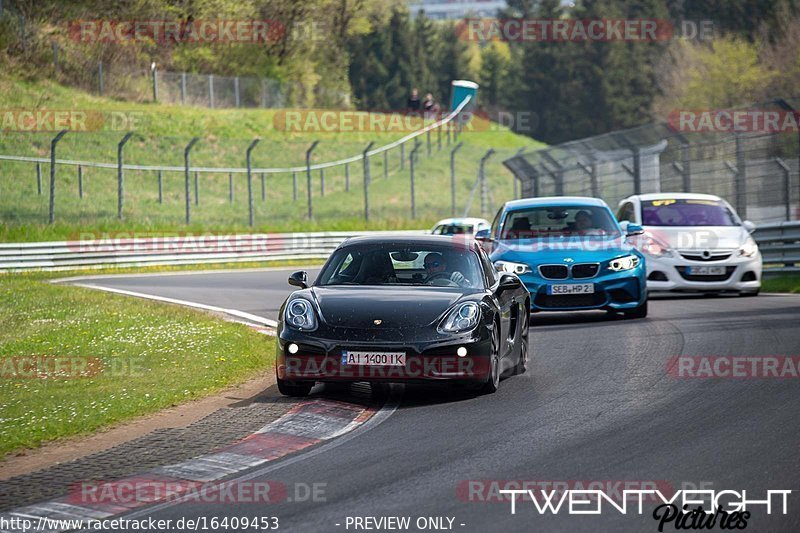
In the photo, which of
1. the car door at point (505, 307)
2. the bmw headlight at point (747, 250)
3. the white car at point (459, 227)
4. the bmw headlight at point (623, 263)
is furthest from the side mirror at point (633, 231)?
the white car at point (459, 227)

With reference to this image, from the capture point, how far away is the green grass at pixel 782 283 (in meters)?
22.0

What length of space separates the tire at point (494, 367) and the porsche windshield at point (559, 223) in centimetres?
657

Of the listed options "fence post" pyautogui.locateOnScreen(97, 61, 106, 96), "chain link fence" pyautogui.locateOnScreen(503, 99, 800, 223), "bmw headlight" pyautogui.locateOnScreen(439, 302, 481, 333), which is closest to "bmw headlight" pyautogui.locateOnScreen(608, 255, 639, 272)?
"bmw headlight" pyautogui.locateOnScreen(439, 302, 481, 333)

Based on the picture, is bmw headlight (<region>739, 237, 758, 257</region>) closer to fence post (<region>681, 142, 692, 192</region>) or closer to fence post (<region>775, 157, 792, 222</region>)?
fence post (<region>775, 157, 792, 222</region>)

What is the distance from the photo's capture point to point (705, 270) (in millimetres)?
19781

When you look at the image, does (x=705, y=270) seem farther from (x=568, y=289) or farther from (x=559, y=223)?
(x=568, y=289)

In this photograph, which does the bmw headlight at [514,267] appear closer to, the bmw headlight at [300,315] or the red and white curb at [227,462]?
the bmw headlight at [300,315]

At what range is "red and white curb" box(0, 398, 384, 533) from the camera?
6672 millimetres

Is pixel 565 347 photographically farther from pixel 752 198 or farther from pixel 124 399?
pixel 752 198

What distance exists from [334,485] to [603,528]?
63.4 inches

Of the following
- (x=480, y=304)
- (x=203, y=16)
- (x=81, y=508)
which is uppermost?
(x=203, y=16)

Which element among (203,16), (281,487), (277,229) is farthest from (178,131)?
(281,487)

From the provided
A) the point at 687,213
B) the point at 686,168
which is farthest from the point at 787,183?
the point at 687,213

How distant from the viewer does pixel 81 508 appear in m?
6.83
